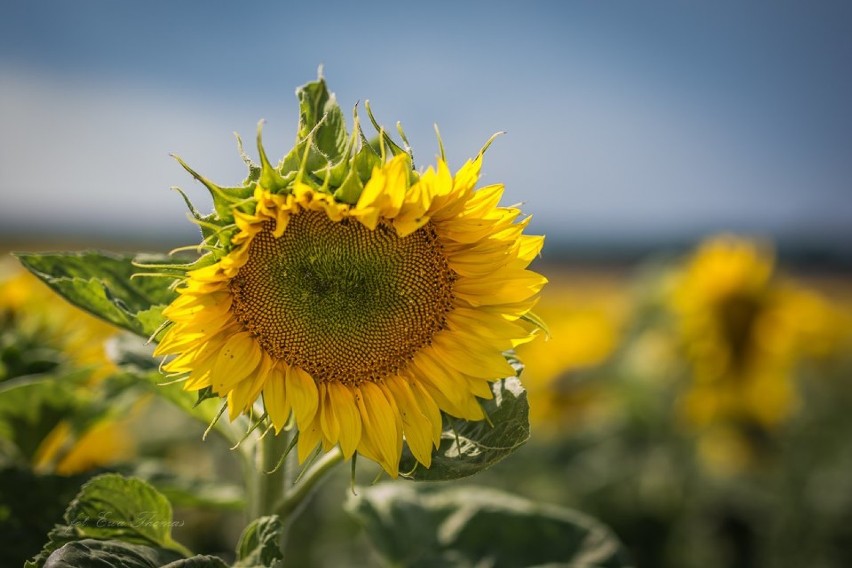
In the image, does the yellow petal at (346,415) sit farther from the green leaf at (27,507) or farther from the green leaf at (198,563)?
the green leaf at (27,507)

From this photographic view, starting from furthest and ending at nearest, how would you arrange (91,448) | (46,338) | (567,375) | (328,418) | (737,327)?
(567,375), (737,327), (91,448), (46,338), (328,418)

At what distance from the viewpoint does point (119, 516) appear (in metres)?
1.61

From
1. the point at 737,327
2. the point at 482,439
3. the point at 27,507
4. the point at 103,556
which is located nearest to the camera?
the point at 103,556

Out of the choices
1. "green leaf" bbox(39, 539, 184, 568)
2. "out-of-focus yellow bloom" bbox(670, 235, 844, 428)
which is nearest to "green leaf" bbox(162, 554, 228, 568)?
"green leaf" bbox(39, 539, 184, 568)

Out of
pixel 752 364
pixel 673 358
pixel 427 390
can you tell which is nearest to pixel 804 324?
pixel 752 364

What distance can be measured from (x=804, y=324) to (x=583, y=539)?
352cm

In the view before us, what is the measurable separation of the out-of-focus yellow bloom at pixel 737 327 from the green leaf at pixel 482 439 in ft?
12.2

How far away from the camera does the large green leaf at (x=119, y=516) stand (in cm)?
156

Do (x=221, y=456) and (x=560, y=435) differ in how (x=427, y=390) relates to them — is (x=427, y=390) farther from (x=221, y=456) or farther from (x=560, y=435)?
(x=560, y=435)

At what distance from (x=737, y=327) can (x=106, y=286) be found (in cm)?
437

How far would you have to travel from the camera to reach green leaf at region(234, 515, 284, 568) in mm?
1463

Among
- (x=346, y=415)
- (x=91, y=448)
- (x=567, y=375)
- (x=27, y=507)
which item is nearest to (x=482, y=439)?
(x=346, y=415)

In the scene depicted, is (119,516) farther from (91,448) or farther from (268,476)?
(91,448)

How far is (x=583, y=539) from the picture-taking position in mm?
2164
